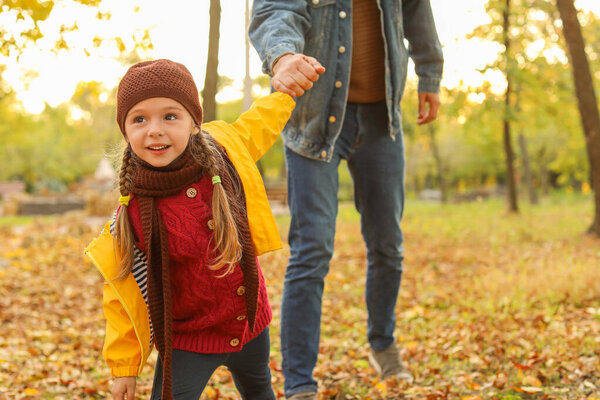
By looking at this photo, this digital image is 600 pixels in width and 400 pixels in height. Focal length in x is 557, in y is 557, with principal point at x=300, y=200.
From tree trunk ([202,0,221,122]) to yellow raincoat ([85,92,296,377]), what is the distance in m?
2.07

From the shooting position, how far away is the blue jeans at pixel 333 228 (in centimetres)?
256

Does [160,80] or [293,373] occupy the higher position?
[160,80]

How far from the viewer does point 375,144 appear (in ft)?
9.32

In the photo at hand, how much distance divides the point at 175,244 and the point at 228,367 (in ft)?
1.87

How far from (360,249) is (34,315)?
5.33 metres

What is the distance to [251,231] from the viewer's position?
1989mm

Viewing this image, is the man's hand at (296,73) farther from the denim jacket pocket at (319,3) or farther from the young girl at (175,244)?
the denim jacket pocket at (319,3)

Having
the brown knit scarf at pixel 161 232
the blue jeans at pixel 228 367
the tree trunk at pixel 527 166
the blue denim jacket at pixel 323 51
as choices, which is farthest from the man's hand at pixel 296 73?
the tree trunk at pixel 527 166

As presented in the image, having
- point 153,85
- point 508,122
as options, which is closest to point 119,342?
point 153,85

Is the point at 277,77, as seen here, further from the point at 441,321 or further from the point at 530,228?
the point at 530,228

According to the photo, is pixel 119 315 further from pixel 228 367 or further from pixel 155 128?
pixel 155 128

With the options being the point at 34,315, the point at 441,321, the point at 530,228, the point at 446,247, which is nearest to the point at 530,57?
the point at 530,228

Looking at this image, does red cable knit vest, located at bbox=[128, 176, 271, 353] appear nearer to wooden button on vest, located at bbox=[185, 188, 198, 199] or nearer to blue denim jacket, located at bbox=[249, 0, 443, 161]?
wooden button on vest, located at bbox=[185, 188, 198, 199]

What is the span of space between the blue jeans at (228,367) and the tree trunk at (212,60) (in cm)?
243
